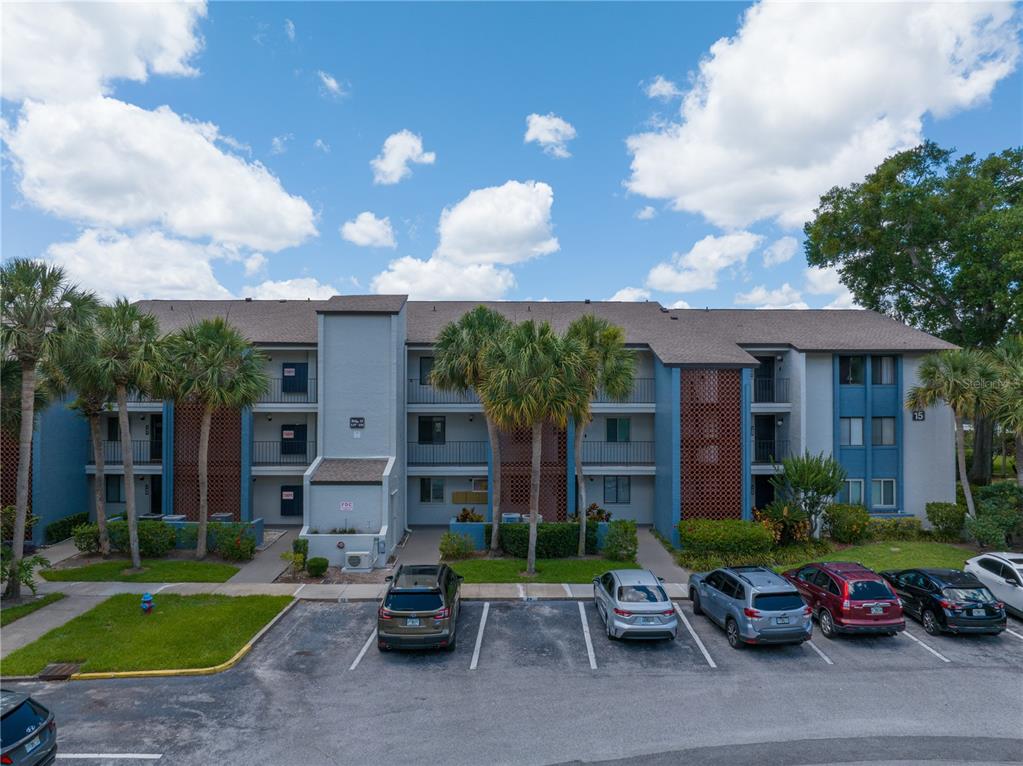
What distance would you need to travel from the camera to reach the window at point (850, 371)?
25797 mm

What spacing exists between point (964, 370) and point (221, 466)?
101 ft

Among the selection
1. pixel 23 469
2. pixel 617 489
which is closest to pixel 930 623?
pixel 617 489

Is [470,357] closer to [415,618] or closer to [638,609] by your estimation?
[415,618]

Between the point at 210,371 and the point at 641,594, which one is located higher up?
Answer: the point at 210,371

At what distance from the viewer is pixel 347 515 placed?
21.0 m

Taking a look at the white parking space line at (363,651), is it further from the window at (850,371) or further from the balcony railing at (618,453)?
the window at (850,371)

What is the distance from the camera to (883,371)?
25.9 metres

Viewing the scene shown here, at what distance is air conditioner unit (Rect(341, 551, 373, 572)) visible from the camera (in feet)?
64.8

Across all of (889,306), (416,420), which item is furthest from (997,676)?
(889,306)

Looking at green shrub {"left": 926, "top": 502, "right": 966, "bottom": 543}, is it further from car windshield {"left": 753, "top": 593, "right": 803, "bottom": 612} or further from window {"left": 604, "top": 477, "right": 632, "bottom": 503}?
car windshield {"left": 753, "top": 593, "right": 803, "bottom": 612}

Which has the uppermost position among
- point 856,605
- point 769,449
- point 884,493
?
point 769,449

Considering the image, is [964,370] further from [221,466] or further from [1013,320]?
[221,466]

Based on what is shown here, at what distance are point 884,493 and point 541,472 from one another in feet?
50.0

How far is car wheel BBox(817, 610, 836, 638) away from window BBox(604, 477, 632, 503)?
12.3m
